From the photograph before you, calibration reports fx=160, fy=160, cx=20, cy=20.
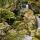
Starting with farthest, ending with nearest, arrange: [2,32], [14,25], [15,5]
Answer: [15,5] → [14,25] → [2,32]

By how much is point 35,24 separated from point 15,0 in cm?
33

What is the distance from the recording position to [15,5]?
4.90 ft

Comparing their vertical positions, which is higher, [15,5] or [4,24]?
[15,5]

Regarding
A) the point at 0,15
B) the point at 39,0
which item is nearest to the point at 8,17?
the point at 0,15

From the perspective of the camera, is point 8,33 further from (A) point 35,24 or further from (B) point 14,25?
(A) point 35,24

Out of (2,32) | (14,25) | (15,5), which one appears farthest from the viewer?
(15,5)

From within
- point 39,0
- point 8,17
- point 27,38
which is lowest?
point 27,38

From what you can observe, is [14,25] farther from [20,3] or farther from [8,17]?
[20,3]

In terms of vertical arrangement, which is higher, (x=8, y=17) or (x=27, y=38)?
(x=8, y=17)

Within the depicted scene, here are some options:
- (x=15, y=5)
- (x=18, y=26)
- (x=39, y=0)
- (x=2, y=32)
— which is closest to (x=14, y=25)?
(x=18, y=26)

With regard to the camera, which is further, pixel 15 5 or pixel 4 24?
pixel 15 5

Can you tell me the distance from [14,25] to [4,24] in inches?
3.4

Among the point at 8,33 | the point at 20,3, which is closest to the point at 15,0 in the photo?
the point at 20,3

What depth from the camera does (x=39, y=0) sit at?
158 cm
